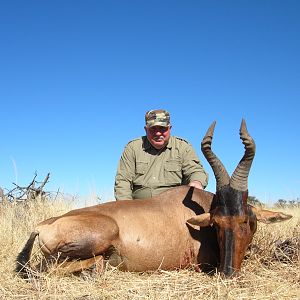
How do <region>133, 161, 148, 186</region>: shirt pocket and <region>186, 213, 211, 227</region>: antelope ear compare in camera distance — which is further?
<region>133, 161, 148, 186</region>: shirt pocket

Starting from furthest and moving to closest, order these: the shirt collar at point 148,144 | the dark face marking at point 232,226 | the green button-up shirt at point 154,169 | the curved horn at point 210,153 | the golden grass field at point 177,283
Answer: the shirt collar at point 148,144 < the green button-up shirt at point 154,169 < the curved horn at point 210,153 < the dark face marking at point 232,226 < the golden grass field at point 177,283

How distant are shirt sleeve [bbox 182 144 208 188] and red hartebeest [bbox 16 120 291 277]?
1337 mm

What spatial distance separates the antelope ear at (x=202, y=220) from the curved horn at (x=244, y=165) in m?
0.46

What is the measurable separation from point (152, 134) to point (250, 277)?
10.8 feet

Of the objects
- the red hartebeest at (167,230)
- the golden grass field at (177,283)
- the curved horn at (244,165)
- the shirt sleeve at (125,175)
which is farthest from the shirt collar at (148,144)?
the curved horn at (244,165)

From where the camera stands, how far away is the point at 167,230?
17.5 feet

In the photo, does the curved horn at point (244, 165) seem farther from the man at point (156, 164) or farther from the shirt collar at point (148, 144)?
the shirt collar at point (148, 144)

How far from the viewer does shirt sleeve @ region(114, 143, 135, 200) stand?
23.8ft

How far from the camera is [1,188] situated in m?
10.8

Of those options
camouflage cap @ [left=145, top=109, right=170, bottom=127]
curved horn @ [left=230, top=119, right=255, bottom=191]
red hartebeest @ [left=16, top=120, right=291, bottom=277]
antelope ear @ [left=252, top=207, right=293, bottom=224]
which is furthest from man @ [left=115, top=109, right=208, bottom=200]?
curved horn @ [left=230, top=119, right=255, bottom=191]

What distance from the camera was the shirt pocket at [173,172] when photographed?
7.29 m

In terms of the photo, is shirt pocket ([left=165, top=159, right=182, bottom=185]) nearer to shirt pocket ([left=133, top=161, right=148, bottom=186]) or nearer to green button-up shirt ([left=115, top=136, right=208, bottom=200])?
green button-up shirt ([left=115, top=136, right=208, bottom=200])

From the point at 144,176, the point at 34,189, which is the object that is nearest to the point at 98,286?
A: the point at 144,176

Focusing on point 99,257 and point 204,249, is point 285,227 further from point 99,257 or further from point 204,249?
point 99,257
